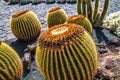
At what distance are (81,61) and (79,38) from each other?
12.4 inches

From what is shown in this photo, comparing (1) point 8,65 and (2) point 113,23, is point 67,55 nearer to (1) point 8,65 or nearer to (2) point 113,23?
(1) point 8,65

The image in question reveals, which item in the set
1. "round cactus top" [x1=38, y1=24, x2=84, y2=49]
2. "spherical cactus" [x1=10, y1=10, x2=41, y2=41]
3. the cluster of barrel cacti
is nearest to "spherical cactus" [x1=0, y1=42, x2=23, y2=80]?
"round cactus top" [x1=38, y1=24, x2=84, y2=49]

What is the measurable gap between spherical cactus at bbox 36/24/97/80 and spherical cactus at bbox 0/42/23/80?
0.58m

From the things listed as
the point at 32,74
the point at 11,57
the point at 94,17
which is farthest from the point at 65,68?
the point at 94,17

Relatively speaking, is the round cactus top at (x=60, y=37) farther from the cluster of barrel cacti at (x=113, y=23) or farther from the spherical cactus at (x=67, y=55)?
the cluster of barrel cacti at (x=113, y=23)

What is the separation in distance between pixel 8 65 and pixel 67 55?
42.7 inches

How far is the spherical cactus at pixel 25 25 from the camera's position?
7.87 meters

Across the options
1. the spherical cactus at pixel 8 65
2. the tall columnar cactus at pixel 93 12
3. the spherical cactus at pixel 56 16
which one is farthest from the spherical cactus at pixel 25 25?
the spherical cactus at pixel 8 65

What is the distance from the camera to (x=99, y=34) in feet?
27.0

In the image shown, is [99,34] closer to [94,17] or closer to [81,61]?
[94,17]

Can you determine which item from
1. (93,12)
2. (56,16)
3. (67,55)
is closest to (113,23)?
(93,12)

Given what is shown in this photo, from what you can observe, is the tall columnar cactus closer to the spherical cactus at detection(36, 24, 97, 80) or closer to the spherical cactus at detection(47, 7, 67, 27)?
the spherical cactus at detection(47, 7, 67, 27)

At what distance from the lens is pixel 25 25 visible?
7.89 meters

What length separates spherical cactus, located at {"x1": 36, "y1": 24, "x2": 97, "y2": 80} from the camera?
4.45 meters
